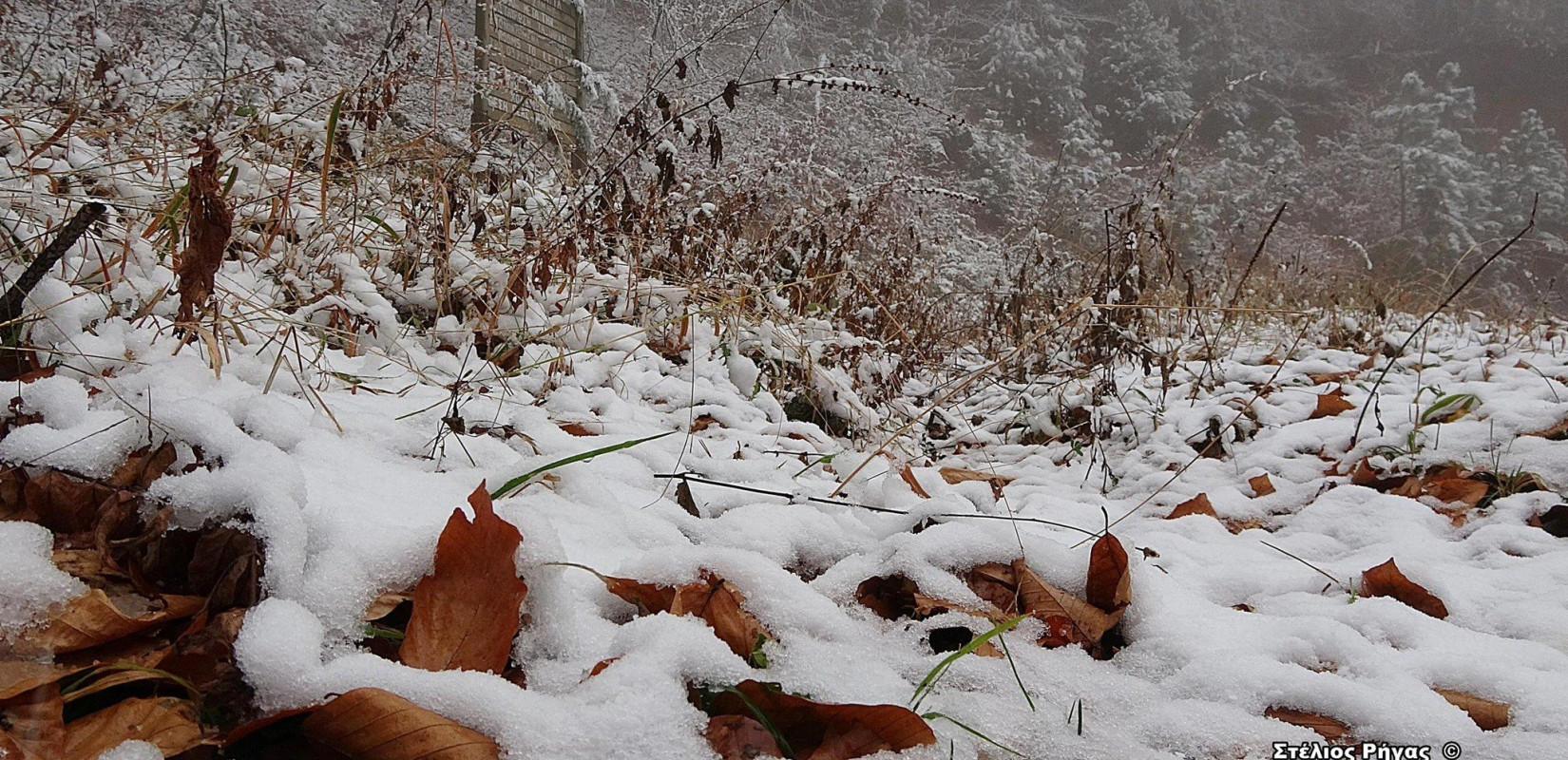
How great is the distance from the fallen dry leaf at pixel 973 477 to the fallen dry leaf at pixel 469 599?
1.49 m

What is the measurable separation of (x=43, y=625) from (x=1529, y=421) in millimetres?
3113

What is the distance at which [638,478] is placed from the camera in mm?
1513

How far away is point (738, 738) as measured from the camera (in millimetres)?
744

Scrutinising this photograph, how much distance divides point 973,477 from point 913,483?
0.88 meters

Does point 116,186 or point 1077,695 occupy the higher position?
point 116,186

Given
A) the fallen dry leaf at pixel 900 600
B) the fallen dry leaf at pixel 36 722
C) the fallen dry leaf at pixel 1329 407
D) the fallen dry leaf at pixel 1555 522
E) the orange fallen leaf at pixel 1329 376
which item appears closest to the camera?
the fallen dry leaf at pixel 36 722

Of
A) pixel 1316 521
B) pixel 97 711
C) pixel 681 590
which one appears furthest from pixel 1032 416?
pixel 97 711

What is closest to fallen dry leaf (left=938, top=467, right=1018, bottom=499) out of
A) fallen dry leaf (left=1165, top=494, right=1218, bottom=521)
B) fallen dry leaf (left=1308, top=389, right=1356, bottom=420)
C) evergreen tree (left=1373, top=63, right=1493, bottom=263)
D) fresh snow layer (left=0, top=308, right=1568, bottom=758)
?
fresh snow layer (left=0, top=308, right=1568, bottom=758)

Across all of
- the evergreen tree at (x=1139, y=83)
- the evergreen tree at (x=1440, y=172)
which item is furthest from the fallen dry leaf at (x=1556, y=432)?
the evergreen tree at (x=1139, y=83)

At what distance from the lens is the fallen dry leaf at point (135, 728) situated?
631 millimetres

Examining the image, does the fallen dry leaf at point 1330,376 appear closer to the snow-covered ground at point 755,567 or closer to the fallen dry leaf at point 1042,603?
the snow-covered ground at point 755,567

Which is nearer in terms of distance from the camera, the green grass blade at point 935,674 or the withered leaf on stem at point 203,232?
the green grass blade at point 935,674

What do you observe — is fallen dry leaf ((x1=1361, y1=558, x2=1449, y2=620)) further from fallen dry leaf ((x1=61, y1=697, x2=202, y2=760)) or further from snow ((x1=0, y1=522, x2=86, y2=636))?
snow ((x1=0, y1=522, x2=86, y2=636))

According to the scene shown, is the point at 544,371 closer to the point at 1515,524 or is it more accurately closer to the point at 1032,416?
the point at 1032,416
